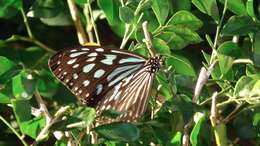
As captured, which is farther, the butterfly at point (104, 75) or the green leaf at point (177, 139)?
the butterfly at point (104, 75)

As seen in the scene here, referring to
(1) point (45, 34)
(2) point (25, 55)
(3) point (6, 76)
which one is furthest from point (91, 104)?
(1) point (45, 34)

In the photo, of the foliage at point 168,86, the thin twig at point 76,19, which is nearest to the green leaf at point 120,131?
the foliage at point 168,86

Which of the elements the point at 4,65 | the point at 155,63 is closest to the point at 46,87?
the point at 4,65

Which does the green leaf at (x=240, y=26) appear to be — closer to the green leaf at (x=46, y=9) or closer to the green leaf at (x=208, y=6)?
the green leaf at (x=208, y=6)

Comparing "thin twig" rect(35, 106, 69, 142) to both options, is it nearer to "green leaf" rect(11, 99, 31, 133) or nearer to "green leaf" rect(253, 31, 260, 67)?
"green leaf" rect(11, 99, 31, 133)

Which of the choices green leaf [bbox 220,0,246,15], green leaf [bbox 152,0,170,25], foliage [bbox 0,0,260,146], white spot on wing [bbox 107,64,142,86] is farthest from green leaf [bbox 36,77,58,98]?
green leaf [bbox 220,0,246,15]

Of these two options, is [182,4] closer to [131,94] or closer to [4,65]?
[131,94]
